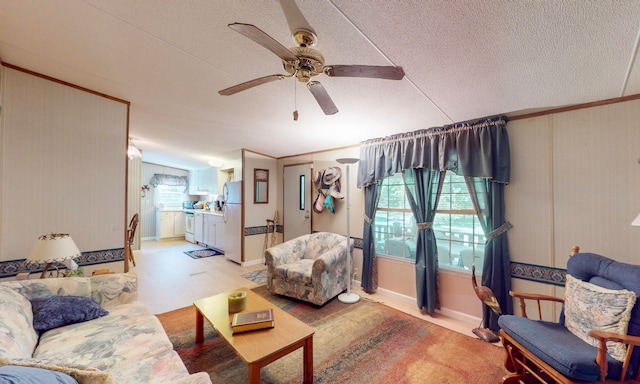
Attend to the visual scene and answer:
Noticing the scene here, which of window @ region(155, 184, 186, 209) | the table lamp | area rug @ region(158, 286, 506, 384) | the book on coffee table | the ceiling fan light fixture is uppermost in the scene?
the ceiling fan light fixture

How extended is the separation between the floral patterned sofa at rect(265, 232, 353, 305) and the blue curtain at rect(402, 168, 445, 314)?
0.98 metres

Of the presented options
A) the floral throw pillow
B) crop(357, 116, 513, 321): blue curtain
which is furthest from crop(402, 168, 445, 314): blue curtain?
the floral throw pillow

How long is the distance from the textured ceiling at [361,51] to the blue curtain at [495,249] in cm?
84

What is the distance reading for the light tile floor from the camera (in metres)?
2.85

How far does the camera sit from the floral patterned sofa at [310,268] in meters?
2.84

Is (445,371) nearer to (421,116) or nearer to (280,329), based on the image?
(280,329)

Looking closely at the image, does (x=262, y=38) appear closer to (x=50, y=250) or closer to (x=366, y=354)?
(x=50, y=250)

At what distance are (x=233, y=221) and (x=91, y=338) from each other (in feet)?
11.0

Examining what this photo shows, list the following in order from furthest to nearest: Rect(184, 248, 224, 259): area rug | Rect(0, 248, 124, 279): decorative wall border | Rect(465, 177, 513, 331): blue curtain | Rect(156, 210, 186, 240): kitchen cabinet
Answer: Rect(156, 210, 186, 240): kitchen cabinet → Rect(184, 248, 224, 259): area rug → Rect(465, 177, 513, 331): blue curtain → Rect(0, 248, 124, 279): decorative wall border

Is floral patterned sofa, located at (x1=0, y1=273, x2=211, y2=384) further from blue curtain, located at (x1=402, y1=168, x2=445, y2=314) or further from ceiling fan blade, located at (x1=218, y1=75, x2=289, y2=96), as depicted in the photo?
blue curtain, located at (x1=402, y1=168, x2=445, y2=314)

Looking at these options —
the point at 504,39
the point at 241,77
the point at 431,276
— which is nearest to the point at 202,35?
the point at 241,77

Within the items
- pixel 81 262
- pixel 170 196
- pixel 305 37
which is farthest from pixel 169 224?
pixel 305 37

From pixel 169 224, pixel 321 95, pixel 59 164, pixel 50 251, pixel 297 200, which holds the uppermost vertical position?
pixel 321 95

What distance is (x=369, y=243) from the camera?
335cm
